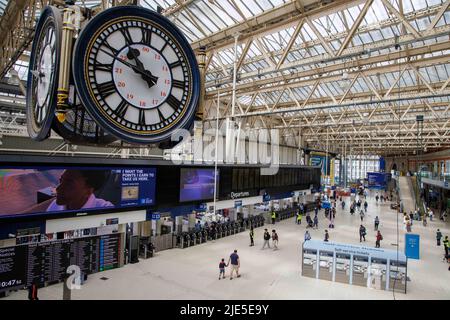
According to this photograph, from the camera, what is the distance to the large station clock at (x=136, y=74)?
1460 mm

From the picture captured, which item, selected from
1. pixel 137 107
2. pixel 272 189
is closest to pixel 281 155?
pixel 272 189

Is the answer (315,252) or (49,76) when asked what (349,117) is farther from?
(49,76)

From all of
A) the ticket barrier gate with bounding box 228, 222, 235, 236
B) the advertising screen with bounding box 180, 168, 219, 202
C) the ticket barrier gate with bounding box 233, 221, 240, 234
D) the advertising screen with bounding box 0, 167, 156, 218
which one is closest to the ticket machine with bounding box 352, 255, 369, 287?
the advertising screen with bounding box 180, 168, 219, 202

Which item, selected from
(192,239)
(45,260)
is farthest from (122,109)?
(192,239)

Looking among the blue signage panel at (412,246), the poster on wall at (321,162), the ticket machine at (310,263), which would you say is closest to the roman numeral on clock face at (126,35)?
the ticket machine at (310,263)

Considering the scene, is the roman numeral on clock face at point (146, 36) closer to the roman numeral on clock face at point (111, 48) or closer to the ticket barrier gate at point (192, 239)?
the roman numeral on clock face at point (111, 48)

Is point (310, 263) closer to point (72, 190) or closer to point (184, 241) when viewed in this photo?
point (184, 241)

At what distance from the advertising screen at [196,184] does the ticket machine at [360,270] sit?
6.31m

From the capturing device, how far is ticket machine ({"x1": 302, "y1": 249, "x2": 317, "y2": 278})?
41.5 feet

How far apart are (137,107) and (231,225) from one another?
64.2 feet

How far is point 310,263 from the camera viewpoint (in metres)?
12.7

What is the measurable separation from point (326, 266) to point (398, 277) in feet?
8.14

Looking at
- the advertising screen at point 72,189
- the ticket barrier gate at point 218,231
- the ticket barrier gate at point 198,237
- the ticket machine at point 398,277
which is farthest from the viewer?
the ticket barrier gate at point 218,231

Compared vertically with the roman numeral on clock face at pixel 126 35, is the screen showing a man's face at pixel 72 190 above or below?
below
